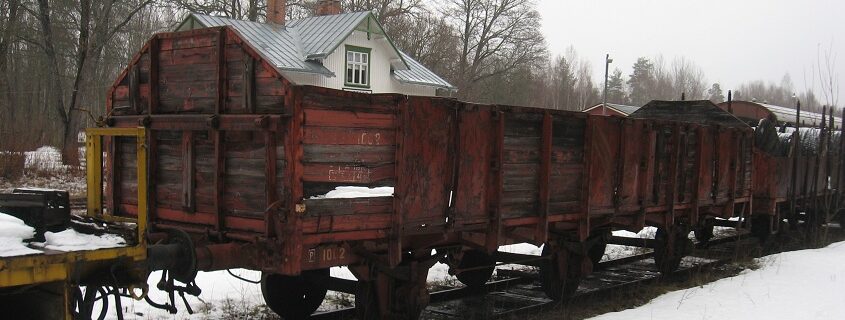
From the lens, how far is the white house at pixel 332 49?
28.3 metres

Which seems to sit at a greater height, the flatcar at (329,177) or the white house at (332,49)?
the white house at (332,49)

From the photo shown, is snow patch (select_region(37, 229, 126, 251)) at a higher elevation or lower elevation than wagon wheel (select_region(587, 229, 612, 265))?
higher

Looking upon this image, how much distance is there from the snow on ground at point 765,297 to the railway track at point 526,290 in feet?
2.66

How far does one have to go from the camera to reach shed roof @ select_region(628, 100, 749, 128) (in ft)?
40.5

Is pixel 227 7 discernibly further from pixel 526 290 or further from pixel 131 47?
pixel 526 290

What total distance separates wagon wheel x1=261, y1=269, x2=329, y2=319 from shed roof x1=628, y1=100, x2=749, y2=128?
748 cm

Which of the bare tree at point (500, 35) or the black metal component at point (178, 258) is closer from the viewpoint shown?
Result: the black metal component at point (178, 258)

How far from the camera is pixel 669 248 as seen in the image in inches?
408

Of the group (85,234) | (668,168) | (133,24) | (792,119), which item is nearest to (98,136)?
(85,234)

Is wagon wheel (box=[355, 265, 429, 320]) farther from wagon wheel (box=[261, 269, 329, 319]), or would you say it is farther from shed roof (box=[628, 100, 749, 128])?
shed roof (box=[628, 100, 749, 128])

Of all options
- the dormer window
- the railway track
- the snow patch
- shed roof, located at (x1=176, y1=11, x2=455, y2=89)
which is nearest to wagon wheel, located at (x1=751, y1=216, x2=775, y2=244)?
the railway track

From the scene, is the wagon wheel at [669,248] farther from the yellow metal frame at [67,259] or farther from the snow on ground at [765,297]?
the yellow metal frame at [67,259]

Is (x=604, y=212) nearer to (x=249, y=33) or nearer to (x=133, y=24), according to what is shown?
(x=249, y=33)

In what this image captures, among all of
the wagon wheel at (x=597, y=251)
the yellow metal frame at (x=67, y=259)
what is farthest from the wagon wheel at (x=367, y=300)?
the wagon wheel at (x=597, y=251)
